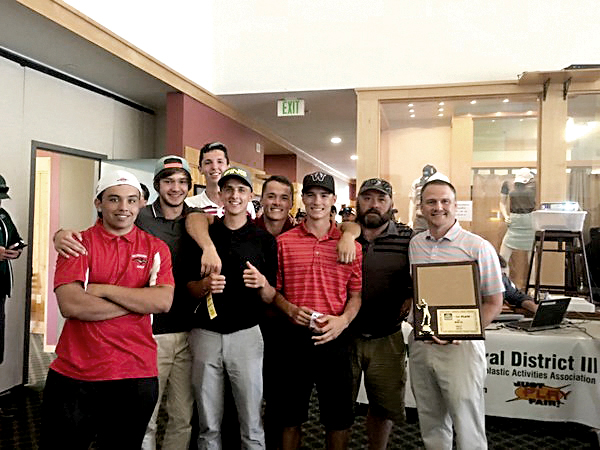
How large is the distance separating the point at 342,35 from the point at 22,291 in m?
3.97

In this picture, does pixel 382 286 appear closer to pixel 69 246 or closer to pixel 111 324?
pixel 111 324

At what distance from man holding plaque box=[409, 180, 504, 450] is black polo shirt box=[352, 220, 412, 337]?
104mm

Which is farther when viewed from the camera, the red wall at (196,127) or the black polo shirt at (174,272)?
the red wall at (196,127)

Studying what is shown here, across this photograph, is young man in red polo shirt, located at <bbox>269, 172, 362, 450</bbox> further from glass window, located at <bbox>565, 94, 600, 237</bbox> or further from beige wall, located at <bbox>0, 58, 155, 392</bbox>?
glass window, located at <bbox>565, 94, 600, 237</bbox>

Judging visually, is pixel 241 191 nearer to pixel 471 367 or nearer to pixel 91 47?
pixel 471 367

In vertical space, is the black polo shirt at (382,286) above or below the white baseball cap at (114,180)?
below

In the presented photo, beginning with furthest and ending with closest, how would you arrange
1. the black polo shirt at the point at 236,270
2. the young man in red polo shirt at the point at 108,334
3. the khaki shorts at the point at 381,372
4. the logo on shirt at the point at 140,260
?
the khaki shorts at the point at 381,372 → the black polo shirt at the point at 236,270 → the logo on shirt at the point at 140,260 → the young man in red polo shirt at the point at 108,334

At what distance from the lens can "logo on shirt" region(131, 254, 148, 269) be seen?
1.89 m

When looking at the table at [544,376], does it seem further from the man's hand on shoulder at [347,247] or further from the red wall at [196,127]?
the red wall at [196,127]

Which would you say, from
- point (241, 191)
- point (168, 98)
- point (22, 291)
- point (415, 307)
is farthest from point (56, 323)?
point (415, 307)

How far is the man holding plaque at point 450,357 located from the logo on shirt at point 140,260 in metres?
1.20

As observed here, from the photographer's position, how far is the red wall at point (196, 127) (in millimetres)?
5199

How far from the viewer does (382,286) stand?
2.41m

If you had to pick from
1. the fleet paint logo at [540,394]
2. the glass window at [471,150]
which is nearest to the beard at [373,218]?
the fleet paint logo at [540,394]
